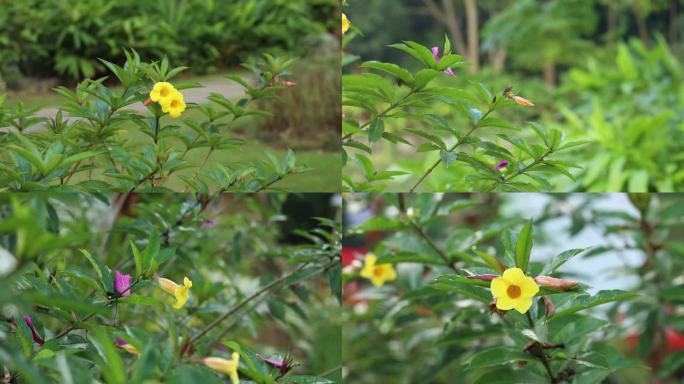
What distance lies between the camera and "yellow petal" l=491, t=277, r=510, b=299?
0.68m

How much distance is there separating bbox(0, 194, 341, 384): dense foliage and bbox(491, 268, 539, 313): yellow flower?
20cm

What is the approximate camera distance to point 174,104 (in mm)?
934

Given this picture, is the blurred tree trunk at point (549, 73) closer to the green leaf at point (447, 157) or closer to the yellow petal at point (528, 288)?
the green leaf at point (447, 157)

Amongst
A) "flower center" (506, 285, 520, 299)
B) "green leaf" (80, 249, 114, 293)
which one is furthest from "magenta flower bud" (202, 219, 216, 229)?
"flower center" (506, 285, 520, 299)

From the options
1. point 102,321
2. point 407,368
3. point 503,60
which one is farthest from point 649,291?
point 503,60

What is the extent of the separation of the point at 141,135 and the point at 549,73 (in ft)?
17.4

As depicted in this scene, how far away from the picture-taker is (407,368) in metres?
1.64

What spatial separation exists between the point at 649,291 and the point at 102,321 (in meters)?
1.11

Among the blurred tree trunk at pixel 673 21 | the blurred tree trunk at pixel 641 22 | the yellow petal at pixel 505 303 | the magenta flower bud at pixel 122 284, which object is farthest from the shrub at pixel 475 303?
the blurred tree trunk at pixel 673 21

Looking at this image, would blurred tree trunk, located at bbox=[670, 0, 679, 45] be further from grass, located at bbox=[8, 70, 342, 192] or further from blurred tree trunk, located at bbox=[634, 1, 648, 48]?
grass, located at bbox=[8, 70, 342, 192]

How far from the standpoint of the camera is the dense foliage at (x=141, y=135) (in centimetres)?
93

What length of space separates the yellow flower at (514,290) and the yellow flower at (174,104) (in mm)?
470

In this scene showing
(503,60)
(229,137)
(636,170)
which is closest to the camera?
(229,137)

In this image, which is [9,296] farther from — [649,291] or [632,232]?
[649,291]
